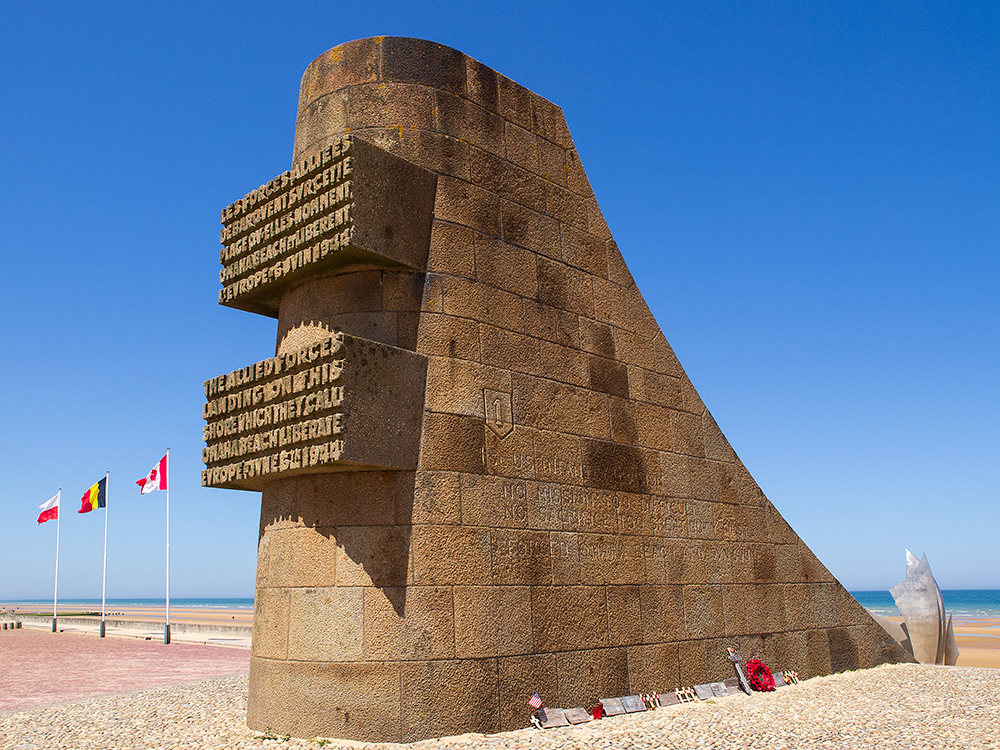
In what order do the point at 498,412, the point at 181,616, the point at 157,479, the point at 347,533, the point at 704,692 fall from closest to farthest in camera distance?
the point at 347,533
the point at 498,412
the point at 704,692
the point at 157,479
the point at 181,616

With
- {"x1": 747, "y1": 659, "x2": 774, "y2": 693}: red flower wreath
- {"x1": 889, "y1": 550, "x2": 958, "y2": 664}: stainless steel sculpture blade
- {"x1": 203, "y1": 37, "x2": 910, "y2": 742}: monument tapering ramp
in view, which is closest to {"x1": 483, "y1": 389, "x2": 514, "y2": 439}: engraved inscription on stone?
{"x1": 203, "y1": 37, "x2": 910, "y2": 742}: monument tapering ramp

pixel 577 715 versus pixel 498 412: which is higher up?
pixel 498 412

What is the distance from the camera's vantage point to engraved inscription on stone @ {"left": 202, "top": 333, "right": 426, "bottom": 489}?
6.92m

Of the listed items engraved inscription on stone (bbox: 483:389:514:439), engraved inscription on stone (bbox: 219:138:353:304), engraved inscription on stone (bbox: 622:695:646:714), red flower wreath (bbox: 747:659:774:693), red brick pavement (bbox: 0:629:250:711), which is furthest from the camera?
red brick pavement (bbox: 0:629:250:711)

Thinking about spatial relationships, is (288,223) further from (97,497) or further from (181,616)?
(181,616)

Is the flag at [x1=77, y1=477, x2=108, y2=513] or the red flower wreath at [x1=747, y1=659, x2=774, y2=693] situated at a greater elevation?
the flag at [x1=77, y1=477, x2=108, y2=513]

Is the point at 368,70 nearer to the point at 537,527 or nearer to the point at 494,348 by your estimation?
the point at 494,348

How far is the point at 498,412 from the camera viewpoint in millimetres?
7980

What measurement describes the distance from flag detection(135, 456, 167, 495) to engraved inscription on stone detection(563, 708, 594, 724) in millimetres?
21942

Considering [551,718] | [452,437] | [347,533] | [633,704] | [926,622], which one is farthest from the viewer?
[926,622]

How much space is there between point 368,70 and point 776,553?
25.4 feet

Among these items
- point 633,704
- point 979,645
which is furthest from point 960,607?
point 633,704

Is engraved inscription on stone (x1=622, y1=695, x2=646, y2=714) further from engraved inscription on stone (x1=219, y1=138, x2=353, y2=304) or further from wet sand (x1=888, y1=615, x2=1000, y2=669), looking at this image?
wet sand (x1=888, y1=615, x2=1000, y2=669)

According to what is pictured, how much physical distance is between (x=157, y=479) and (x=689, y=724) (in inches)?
903
